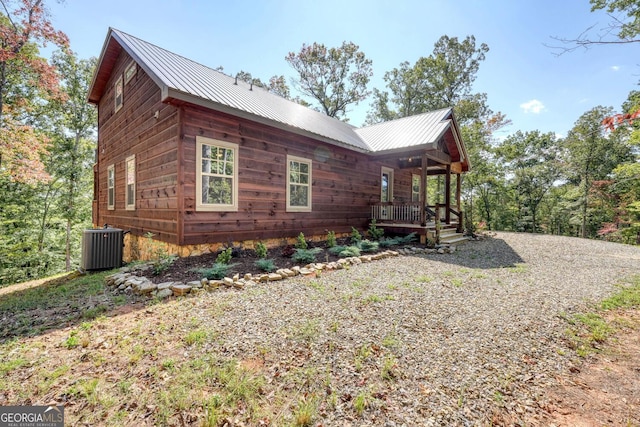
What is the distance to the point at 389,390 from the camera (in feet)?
6.66

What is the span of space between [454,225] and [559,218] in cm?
2036

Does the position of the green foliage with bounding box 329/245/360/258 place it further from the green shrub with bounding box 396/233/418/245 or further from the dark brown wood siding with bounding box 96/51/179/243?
the dark brown wood siding with bounding box 96/51/179/243

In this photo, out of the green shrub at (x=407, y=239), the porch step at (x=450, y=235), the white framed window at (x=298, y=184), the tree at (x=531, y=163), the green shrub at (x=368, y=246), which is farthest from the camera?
the tree at (x=531, y=163)

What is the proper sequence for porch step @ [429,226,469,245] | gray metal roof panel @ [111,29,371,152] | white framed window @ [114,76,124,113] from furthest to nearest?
1. porch step @ [429,226,469,245]
2. white framed window @ [114,76,124,113]
3. gray metal roof panel @ [111,29,371,152]

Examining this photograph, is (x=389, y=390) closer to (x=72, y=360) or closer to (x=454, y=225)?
(x=72, y=360)

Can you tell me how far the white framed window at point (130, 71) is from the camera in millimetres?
8172

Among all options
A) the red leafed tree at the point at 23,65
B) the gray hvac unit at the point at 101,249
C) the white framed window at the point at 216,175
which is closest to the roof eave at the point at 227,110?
the white framed window at the point at 216,175

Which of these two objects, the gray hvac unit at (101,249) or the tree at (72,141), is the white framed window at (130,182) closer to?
the gray hvac unit at (101,249)

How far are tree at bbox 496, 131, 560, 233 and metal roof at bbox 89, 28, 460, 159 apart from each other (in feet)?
47.3

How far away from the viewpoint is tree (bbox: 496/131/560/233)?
68.9 feet

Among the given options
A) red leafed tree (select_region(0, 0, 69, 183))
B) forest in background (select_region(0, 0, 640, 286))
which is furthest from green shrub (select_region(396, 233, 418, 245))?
red leafed tree (select_region(0, 0, 69, 183))

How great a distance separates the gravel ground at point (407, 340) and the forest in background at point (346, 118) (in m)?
7.81

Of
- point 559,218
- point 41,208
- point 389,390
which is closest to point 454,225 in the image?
Result: point 389,390

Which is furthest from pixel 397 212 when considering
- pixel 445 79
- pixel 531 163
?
pixel 531 163
